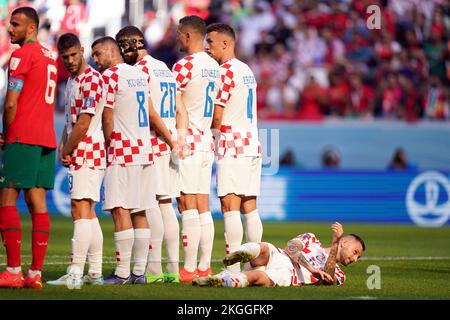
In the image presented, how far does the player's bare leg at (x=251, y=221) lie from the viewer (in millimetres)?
12156

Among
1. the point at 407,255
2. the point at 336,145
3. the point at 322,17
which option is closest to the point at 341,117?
the point at 336,145

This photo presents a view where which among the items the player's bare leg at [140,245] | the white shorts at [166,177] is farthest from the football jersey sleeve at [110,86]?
the player's bare leg at [140,245]

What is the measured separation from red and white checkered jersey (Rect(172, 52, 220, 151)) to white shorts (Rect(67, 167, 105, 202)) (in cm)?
139

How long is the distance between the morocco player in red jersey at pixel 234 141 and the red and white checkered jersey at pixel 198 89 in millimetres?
125

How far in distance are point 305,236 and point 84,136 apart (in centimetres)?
242

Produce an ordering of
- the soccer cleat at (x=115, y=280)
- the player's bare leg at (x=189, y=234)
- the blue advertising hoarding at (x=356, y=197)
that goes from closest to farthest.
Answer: the soccer cleat at (x=115, y=280) → the player's bare leg at (x=189, y=234) → the blue advertising hoarding at (x=356, y=197)

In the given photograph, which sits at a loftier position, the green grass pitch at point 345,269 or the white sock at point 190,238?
the white sock at point 190,238

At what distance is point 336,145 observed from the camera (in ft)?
87.3

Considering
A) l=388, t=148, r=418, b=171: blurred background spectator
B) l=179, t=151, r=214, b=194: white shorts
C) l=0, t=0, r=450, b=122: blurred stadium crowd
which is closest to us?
l=179, t=151, r=214, b=194: white shorts

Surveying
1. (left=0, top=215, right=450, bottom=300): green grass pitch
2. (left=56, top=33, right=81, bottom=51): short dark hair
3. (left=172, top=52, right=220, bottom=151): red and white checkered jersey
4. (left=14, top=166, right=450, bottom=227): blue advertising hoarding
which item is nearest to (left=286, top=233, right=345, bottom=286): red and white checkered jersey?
(left=0, top=215, right=450, bottom=300): green grass pitch

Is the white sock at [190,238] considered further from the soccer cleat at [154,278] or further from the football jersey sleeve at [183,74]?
the football jersey sleeve at [183,74]

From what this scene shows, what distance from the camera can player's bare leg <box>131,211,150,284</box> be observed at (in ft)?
37.1

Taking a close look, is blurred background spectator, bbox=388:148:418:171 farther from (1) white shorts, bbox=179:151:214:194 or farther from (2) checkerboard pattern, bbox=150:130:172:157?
Result: (2) checkerboard pattern, bbox=150:130:172:157

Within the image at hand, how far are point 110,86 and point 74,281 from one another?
195cm
